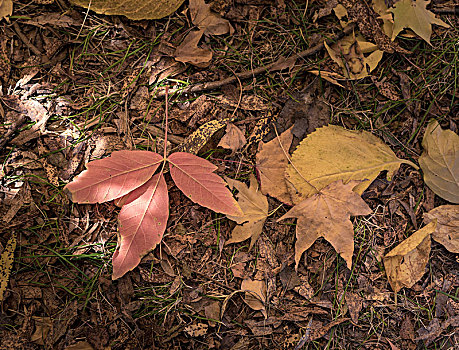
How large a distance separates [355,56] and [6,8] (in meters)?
1.73

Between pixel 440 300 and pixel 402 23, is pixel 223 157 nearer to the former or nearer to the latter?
pixel 402 23

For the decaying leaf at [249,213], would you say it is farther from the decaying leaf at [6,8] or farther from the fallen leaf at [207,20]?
the decaying leaf at [6,8]

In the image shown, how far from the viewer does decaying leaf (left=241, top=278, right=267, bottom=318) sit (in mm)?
1718

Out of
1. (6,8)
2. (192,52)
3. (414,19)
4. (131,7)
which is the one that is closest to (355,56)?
(414,19)

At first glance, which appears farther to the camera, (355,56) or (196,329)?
(355,56)

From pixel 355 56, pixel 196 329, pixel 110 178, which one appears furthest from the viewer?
pixel 355 56

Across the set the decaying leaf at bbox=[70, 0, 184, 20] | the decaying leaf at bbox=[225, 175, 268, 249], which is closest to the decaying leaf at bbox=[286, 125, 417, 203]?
the decaying leaf at bbox=[225, 175, 268, 249]

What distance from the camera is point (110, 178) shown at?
5.13ft

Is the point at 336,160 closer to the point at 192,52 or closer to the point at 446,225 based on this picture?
the point at 446,225

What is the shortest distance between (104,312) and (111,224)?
390 millimetres

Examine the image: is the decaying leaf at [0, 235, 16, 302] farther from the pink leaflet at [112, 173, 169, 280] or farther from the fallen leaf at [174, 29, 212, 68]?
the fallen leaf at [174, 29, 212, 68]

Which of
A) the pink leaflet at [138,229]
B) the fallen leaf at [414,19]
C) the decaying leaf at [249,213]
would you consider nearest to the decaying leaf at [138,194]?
the pink leaflet at [138,229]

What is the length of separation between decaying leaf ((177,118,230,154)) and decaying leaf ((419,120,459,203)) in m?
1.02

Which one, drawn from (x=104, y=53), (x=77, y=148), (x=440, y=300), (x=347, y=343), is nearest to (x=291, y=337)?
(x=347, y=343)
